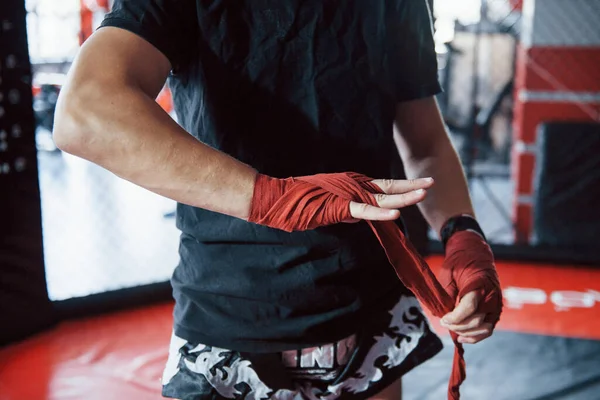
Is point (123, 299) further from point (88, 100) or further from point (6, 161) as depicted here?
point (88, 100)

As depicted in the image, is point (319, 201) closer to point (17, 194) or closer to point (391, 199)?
point (391, 199)

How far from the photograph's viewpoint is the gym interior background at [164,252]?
2.30 m

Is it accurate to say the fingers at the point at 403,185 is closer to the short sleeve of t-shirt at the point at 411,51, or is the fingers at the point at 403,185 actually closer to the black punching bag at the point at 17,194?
the short sleeve of t-shirt at the point at 411,51

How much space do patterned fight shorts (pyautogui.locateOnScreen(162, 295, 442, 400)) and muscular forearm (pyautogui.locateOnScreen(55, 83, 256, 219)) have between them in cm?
34

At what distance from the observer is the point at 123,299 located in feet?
9.51

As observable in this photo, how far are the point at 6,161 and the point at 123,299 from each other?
30.9 inches

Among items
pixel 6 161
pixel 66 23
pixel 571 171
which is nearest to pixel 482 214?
pixel 571 171

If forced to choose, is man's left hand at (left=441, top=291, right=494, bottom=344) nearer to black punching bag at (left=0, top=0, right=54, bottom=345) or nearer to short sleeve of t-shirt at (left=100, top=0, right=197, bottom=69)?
short sleeve of t-shirt at (left=100, top=0, right=197, bottom=69)

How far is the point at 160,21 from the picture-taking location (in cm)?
80

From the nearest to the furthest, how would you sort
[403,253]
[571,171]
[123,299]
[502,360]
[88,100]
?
[88,100], [403,253], [502,360], [123,299], [571,171]

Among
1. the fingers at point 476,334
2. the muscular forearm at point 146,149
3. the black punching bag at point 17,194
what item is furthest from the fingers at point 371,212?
the black punching bag at point 17,194

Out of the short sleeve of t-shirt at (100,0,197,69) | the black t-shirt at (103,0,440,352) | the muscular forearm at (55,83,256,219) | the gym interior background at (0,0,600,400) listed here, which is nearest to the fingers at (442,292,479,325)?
the black t-shirt at (103,0,440,352)

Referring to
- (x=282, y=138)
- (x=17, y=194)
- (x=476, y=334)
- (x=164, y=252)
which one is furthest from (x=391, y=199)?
(x=164, y=252)

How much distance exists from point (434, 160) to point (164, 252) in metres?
2.91
